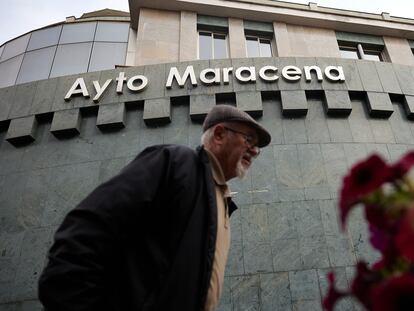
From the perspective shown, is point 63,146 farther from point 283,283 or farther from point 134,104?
point 283,283

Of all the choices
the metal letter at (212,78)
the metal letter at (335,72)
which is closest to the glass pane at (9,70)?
the metal letter at (212,78)

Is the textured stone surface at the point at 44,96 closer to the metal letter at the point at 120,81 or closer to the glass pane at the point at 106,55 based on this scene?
the metal letter at the point at 120,81

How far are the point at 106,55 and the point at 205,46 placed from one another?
310cm

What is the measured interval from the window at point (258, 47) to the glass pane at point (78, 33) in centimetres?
510

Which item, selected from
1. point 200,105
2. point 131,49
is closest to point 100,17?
point 131,49

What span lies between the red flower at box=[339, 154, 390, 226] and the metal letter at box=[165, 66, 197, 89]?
6827 mm

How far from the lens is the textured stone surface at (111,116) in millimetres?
6859

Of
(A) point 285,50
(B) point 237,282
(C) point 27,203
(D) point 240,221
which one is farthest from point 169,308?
(A) point 285,50

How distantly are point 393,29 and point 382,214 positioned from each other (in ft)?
41.5

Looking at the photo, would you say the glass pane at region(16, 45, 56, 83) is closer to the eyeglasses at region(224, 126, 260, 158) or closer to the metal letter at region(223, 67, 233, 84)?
the metal letter at region(223, 67, 233, 84)

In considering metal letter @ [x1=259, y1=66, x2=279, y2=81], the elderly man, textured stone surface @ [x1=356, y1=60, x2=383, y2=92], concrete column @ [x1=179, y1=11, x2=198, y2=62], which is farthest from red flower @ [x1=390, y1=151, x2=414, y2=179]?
concrete column @ [x1=179, y1=11, x2=198, y2=62]

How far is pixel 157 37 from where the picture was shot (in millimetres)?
9680

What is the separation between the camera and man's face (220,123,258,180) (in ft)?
8.05

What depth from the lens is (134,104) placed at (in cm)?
716
